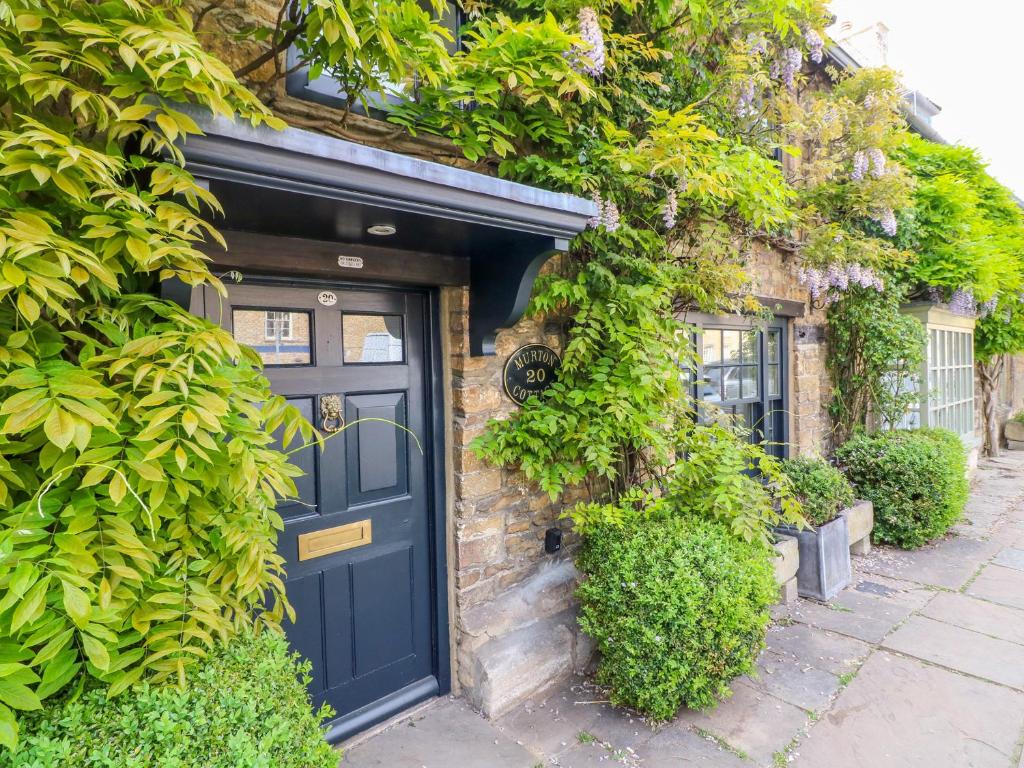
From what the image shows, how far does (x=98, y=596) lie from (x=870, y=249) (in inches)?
230

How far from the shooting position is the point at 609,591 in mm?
2752

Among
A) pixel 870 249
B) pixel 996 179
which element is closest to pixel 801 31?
pixel 870 249

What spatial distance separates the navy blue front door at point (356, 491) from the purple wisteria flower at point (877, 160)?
465cm

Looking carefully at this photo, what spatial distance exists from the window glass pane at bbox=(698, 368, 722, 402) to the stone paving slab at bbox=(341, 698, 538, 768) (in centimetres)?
314

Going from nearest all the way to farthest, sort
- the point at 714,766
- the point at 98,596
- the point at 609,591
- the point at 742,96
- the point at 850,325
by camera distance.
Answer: the point at 98,596, the point at 714,766, the point at 609,591, the point at 742,96, the point at 850,325

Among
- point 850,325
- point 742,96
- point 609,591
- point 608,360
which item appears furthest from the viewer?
point 850,325

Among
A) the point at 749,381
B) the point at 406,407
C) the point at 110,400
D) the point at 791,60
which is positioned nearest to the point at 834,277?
the point at 749,381

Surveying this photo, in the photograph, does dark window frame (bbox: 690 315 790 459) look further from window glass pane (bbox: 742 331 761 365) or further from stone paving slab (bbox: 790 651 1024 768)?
stone paving slab (bbox: 790 651 1024 768)

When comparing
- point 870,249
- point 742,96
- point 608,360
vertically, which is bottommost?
point 608,360

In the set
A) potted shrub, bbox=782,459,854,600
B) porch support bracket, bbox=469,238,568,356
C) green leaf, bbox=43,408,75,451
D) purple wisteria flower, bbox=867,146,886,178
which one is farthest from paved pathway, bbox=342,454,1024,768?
purple wisteria flower, bbox=867,146,886,178

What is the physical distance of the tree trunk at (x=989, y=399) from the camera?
931 centimetres

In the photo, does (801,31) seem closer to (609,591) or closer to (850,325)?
(850,325)

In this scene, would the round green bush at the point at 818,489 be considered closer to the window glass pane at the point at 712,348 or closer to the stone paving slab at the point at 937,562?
the stone paving slab at the point at 937,562

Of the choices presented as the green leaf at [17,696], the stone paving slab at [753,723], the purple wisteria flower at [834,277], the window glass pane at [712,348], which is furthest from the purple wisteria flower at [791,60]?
the green leaf at [17,696]
